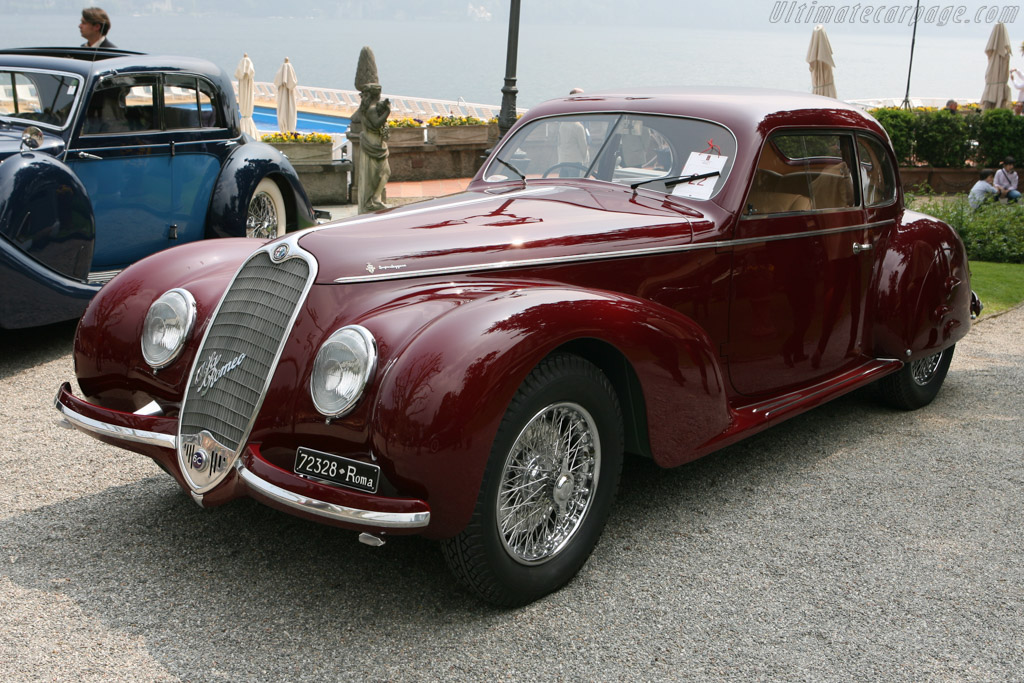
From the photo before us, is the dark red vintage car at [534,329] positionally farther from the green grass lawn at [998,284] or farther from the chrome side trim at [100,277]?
the green grass lawn at [998,284]

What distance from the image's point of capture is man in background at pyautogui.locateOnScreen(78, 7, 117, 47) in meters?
8.16

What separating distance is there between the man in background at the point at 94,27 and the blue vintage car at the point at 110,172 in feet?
3.30

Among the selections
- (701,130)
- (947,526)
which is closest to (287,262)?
(701,130)

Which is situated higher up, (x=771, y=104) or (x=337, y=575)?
(x=771, y=104)

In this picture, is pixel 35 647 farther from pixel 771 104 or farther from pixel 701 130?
pixel 771 104

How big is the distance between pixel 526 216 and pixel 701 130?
1.10 metres

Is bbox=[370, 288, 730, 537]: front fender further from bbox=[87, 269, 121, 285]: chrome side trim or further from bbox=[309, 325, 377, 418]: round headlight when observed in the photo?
bbox=[87, 269, 121, 285]: chrome side trim

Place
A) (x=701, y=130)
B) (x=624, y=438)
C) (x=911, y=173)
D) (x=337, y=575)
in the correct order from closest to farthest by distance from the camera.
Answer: (x=337, y=575) < (x=624, y=438) < (x=701, y=130) < (x=911, y=173)

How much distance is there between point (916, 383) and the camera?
539 centimetres

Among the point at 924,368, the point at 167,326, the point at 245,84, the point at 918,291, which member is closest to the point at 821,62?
the point at 245,84

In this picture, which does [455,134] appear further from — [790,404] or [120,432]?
[120,432]

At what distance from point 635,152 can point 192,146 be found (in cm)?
437

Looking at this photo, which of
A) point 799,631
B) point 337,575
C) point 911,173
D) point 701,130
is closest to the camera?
point 799,631

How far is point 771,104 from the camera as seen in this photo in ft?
14.4
